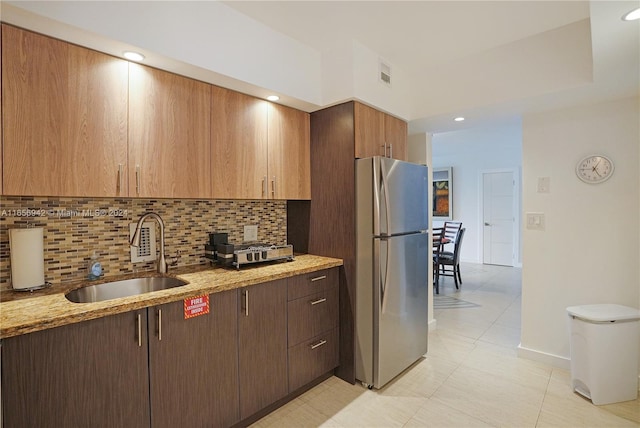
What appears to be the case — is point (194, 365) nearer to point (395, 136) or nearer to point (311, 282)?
point (311, 282)

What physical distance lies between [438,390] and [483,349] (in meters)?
0.93

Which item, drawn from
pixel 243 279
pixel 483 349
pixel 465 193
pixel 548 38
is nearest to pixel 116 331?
pixel 243 279

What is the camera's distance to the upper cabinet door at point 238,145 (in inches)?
83.2

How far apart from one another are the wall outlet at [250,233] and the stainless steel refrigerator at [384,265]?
886mm

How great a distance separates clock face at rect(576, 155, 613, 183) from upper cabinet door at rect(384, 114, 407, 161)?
1.36 m

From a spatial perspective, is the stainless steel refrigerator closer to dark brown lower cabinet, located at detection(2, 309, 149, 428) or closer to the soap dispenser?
dark brown lower cabinet, located at detection(2, 309, 149, 428)

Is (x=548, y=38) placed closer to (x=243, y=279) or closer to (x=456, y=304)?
(x=243, y=279)

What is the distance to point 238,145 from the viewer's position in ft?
7.29

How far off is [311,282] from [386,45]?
1.85m

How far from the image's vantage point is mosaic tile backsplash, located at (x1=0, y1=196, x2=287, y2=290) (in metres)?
1.70

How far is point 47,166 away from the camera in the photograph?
4.95 ft

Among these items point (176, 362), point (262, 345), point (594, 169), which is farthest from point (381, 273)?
point (594, 169)

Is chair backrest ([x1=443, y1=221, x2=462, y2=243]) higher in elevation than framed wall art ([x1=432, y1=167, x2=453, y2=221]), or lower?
lower

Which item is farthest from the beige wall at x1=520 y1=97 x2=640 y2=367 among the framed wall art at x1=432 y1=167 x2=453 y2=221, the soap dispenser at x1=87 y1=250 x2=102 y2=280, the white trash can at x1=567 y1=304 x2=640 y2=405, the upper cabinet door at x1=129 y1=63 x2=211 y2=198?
the framed wall art at x1=432 y1=167 x2=453 y2=221
